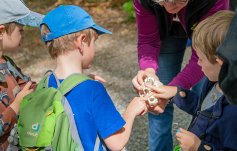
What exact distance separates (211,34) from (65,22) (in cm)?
77

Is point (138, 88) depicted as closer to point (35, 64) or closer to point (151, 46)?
point (151, 46)

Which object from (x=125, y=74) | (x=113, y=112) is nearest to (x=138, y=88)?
(x=113, y=112)

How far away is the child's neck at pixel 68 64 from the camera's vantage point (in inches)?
77.8

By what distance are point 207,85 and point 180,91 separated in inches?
7.7

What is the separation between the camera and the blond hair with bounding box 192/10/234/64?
170 cm

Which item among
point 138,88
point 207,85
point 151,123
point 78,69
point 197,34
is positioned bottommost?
point 151,123

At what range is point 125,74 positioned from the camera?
201 inches

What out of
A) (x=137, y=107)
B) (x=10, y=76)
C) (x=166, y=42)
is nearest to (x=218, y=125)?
(x=137, y=107)

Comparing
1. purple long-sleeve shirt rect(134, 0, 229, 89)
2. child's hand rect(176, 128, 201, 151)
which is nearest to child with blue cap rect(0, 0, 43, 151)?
purple long-sleeve shirt rect(134, 0, 229, 89)

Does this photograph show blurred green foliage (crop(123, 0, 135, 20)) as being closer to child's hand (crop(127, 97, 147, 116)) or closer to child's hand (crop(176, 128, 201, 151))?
child's hand (crop(127, 97, 147, 116))

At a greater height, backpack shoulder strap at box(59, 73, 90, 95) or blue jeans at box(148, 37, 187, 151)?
backpack shoulder strap at box(59, 73, 90, 95)

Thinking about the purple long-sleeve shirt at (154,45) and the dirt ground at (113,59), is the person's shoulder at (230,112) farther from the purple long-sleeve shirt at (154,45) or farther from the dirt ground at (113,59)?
the dirt ground at (113,59)

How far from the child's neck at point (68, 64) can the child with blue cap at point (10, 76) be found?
0.34 meters

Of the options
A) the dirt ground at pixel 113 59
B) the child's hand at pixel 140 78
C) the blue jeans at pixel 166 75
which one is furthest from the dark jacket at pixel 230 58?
the dirt ground at pixel 113 59
